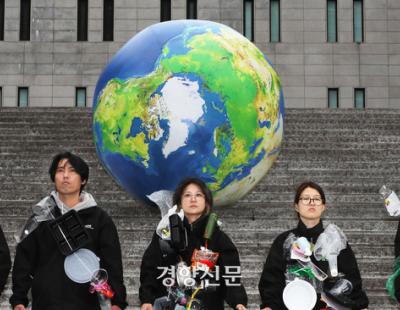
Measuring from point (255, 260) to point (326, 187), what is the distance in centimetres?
283

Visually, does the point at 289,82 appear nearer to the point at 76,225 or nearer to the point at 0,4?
the point at 0,4

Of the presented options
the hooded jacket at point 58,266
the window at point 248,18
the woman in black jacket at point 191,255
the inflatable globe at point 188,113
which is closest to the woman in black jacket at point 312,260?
the woman in black jacket at point 191,255

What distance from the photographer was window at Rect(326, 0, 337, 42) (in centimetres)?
2248

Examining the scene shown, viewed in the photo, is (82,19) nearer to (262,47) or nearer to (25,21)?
(25,21)

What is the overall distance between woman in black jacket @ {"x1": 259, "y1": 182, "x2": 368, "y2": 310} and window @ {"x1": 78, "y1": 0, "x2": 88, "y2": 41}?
60.3 ft

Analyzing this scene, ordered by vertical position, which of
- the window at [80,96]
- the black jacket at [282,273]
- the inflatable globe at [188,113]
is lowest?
the black jacket at [282,273]

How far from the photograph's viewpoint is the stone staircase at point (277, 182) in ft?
25.5

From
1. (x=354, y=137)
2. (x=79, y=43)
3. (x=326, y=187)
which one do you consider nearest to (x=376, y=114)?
(x=354, y=137)

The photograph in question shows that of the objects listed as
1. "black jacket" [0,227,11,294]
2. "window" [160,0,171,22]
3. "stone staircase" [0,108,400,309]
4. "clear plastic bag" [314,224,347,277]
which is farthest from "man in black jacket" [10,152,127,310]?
"window" [160,0,171,22]

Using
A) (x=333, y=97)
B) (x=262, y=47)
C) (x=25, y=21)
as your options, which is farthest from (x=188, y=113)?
(x=25, y=21)

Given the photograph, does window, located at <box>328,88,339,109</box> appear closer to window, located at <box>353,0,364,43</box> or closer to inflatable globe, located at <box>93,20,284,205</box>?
window, located at <box>353,0,364,43</box>

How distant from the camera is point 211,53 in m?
7.79

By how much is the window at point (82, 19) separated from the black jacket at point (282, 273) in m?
18.5

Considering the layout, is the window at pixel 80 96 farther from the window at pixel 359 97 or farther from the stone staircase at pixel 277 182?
the stone staircase at pixel 277 182
